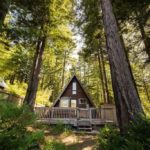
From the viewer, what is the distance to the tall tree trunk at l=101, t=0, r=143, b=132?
4715 mm

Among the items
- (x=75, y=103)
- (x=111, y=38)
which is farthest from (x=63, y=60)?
(x=111, y=38)

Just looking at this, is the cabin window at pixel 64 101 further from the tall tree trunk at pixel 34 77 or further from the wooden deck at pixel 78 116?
the tall tree trunk at pixel 34 77

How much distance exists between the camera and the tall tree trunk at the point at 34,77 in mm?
12421

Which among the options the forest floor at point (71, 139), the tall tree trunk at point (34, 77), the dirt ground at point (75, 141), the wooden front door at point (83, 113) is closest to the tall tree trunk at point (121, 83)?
the forest floor at point (71, 139)

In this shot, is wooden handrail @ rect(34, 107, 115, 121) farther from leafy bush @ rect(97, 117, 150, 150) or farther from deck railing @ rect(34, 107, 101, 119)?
leafy bush @ rect(97, 117, 150, 150)

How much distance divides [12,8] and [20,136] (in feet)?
23.6

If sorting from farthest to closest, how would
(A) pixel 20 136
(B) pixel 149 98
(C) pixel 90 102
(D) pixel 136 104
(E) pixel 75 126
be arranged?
1. (B) pixel 149 98
2. (C) pixel 90 102
3. (E) pixel 75 126
4. (D) pixel 136 104
5. (A) pixel 20 136

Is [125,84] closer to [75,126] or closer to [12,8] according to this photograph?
[12,8]

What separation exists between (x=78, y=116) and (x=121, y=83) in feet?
31.9

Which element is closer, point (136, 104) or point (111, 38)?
point (136, 104)

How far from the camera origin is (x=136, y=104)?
15.7 feet

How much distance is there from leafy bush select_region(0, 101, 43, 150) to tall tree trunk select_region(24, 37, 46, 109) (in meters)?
8.81

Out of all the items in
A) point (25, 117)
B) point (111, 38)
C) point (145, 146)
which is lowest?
point (145, 146)

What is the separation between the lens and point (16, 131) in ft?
10.6
